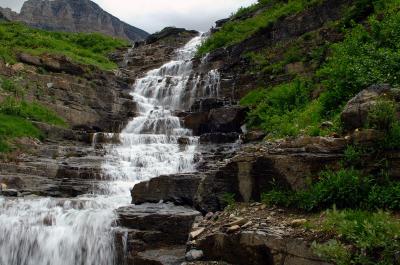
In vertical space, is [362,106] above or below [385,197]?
above

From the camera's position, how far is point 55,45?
33094mm

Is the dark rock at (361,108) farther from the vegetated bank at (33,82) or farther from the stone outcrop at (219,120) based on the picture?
the vegetated bank at (33,82)

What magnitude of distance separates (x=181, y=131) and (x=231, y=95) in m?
4.47

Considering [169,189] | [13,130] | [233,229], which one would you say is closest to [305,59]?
[169,189]

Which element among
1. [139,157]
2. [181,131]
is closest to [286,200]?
[139,157]

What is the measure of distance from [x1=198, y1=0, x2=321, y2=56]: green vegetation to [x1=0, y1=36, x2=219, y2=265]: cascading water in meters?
8.96

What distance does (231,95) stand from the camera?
25.8 metres

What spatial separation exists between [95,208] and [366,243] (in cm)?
874

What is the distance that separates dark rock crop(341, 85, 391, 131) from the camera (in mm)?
8857

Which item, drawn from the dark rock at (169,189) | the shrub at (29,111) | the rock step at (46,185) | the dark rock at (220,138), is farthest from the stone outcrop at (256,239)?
the shrub at (29,111)

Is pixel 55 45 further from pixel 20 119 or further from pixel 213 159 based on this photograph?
pixel 213 159

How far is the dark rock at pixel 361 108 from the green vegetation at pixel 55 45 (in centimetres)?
2124

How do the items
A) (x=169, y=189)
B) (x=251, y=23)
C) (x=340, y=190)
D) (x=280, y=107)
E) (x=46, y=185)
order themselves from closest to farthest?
(x=340, y=190)
(x=169, y=189)
(x=46, y=185)
(x=280, y=107)
(x=251, y=23)

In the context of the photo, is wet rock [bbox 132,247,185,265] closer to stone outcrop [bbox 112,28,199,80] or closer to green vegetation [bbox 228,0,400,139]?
green vegetation [bbox 228,0,400,139]
